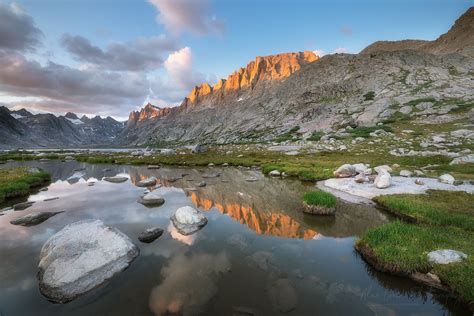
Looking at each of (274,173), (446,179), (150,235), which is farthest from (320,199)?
(274,173)

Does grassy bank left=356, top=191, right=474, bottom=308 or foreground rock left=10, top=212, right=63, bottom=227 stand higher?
foreground rock left=10, top=212, right=63, bottom=227

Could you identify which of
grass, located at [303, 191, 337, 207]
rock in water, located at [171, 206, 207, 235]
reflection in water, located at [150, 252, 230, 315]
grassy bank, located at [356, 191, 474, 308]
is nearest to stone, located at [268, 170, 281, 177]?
grass, located at [303, 191, 337, 207]

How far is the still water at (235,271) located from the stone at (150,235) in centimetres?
39

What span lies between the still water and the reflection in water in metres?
0.04

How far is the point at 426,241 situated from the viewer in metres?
Answer: 11.6

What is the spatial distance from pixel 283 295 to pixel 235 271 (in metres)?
2.39

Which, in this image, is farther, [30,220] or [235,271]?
[30,220]

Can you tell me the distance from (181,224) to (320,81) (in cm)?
18574

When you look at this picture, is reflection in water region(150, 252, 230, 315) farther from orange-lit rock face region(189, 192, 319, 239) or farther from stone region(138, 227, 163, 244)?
orange-lit rock face region(189, 192, 319, 239)

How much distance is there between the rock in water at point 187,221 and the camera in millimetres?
15453

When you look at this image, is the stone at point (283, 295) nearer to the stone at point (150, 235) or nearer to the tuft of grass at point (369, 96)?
the stone at point (150, 235)

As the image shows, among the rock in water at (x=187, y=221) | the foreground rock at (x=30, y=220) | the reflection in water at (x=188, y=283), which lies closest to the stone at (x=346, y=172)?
the rock in water at (x=187, y=221)

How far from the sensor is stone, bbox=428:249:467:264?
383 inches

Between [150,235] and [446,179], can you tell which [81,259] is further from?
[446,179]
